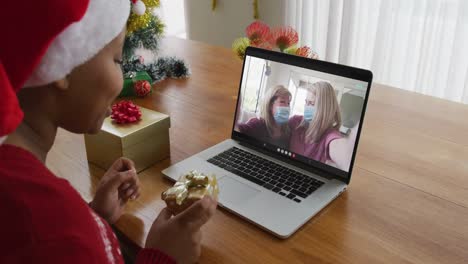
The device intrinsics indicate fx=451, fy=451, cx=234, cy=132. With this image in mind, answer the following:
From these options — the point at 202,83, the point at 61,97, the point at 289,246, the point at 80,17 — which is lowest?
the point at 289,246

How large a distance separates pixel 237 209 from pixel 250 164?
17 cm

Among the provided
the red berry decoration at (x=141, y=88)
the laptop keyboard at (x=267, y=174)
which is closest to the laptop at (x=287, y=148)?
the laptop keyboard at (x=267, y=174)

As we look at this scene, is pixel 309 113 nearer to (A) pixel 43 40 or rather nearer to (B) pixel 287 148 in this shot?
(B) pixel 287 148

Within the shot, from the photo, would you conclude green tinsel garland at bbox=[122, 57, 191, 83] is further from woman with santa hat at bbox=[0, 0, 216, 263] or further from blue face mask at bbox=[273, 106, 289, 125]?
woman with santa hat at bbox=[0, 0, 216, 263]

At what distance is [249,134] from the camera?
106cm

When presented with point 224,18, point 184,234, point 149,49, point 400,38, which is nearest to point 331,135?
point 184,234

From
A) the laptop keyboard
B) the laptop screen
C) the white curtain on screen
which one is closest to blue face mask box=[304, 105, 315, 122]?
the laptop screen

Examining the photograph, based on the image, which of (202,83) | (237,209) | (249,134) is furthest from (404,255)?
(202,83)

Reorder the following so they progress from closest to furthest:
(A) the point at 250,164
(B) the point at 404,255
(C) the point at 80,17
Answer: (C) the point at 80,17 < (B) the point at 404,255 < (A) the point at 250,164

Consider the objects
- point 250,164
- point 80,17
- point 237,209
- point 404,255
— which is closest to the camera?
point 80,17

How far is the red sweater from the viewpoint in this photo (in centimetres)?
53

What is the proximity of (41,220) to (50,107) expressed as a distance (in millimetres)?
171

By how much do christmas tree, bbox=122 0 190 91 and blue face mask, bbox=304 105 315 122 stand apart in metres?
0.59

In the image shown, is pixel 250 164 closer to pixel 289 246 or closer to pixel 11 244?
pixel 289 246
